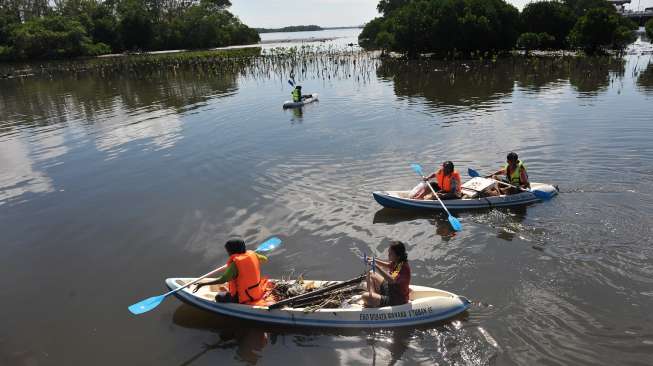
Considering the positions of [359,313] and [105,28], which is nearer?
[359,313]

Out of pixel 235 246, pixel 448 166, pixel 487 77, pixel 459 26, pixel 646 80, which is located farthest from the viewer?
pixel 459 26

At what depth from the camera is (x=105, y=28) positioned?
278 ft

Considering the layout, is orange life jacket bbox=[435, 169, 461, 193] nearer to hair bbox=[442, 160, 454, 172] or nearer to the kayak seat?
hair bbox=[442, 160, 454, 172]

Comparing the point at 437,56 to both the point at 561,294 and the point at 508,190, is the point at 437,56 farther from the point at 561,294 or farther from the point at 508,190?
the point at 561,294

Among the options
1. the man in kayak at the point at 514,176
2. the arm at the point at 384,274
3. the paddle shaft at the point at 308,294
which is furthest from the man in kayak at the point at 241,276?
the man in kayak at the point at 514,176

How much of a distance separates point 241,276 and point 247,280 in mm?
138

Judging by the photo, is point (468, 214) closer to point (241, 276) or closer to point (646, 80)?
point (241, 276)

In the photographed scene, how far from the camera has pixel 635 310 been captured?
862cm

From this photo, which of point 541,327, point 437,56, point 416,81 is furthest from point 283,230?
point 437,56

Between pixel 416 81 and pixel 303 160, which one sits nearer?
pixel 303 160

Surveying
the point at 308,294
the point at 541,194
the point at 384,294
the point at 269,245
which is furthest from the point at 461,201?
the point at 308,294

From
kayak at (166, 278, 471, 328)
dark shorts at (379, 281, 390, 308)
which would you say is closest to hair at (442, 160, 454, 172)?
kayak at (166, 278, 471, 328)

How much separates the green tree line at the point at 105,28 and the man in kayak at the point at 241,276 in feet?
256

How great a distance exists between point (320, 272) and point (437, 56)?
46.8 meters
